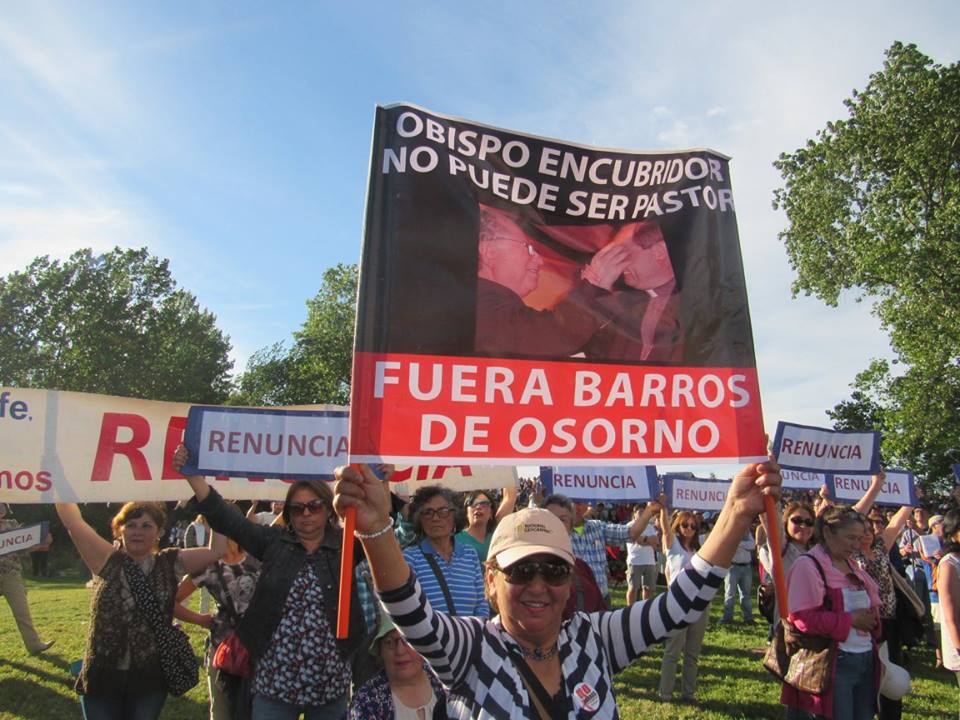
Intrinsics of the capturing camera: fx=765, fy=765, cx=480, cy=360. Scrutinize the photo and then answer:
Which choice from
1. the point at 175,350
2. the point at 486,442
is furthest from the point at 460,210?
the point at 175,350

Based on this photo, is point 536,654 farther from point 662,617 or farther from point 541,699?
point 662,617

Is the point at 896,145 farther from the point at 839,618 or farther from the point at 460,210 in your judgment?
the point at 460,210

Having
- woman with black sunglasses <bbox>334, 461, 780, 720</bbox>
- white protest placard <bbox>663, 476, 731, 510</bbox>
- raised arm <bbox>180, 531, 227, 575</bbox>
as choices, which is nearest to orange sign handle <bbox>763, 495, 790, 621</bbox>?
woman with black sunglasses <bbox>334, 461, 780, 720</bbox>

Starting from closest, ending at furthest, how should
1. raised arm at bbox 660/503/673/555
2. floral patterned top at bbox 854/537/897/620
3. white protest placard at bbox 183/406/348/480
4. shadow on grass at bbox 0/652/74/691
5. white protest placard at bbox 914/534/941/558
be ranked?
white protest placard at bbox 183/406/348/480 < floral patterned top at bbox 854/537/897/620 < raised arm at bbox 660/503/673/555 < shadow on grass at bbox 0/652/74/691 < white protest placard at bbox 914/534/941/558

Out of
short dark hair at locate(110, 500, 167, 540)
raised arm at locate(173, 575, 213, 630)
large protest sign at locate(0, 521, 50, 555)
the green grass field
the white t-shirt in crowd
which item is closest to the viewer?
short dark hair at locate(110, 500, 167, 540)

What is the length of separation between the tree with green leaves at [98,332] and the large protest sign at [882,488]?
40825 millimetres

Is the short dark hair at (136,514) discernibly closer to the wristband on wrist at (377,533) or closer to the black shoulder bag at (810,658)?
the wristband on wrist at (377,533)

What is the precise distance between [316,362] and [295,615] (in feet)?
150

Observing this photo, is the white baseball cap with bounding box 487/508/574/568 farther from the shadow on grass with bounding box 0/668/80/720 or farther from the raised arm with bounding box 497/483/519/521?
the shadow on grass with bounding box 0/668/80/720

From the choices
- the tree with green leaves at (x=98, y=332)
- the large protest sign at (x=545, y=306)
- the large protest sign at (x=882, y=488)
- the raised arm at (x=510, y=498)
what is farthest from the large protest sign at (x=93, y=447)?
the tree with green leaves at (x=98, y=332)

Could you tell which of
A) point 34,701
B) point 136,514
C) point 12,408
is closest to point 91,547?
point 136,514

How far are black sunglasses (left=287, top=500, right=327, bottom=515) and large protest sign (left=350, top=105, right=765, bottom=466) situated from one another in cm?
188

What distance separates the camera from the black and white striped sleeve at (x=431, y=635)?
225 cm

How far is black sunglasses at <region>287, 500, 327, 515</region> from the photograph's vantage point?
441 centimetres
